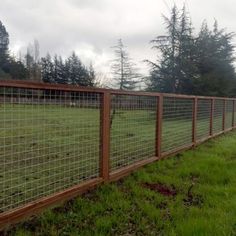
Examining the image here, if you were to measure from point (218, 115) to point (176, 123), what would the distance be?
436 centimetres

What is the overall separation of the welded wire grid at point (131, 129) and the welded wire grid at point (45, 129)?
1.45 ft

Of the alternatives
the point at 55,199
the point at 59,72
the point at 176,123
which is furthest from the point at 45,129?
the point at 59,72

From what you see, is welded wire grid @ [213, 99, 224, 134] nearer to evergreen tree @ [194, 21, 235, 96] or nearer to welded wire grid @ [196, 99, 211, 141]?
welded wire grid @ [196, 99, 211, 141]

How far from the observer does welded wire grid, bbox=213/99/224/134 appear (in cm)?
1094

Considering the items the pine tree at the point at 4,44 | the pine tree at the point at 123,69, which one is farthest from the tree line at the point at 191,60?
the pine tree at the point at 4,44

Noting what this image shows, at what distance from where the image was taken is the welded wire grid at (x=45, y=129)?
3523 mm

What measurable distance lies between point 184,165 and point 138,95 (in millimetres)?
1561

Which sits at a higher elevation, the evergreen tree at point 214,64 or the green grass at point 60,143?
the evergreen tree at point 214,64

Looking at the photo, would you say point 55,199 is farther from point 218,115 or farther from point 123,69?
point 123,69

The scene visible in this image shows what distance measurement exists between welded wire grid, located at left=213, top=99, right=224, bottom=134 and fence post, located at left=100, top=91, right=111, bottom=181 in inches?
262

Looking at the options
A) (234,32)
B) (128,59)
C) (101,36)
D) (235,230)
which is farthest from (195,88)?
(235,230)

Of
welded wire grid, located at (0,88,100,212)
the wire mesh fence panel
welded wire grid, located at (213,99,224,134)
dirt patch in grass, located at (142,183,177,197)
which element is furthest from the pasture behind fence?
the wire mesh fence panel

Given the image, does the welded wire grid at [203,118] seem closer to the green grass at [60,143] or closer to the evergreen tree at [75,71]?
the green grass at [60,143]

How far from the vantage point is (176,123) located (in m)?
7.55
